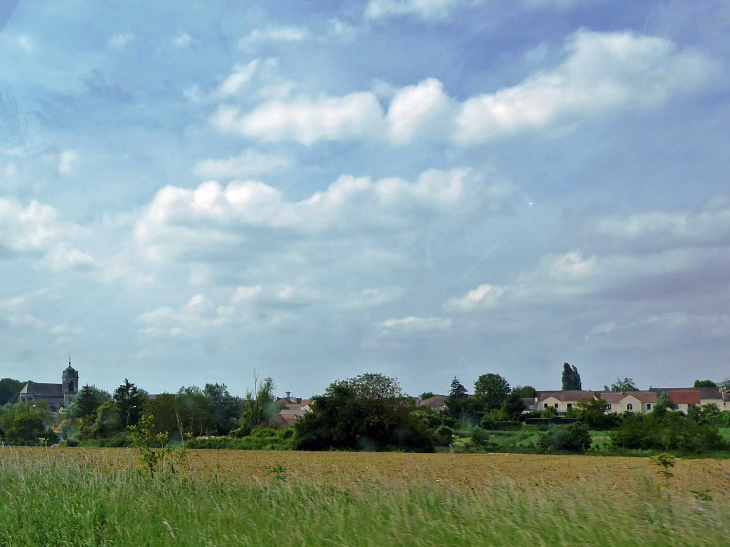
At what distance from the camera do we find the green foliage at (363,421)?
Result: 1975 inches

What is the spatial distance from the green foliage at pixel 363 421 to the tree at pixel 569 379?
82320mm

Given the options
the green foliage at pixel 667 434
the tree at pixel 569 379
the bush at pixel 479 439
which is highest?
the tree at pixel 569 379

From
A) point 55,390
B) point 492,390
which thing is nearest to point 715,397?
point 492,390

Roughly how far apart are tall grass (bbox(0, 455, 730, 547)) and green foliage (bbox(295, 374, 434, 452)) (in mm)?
39906

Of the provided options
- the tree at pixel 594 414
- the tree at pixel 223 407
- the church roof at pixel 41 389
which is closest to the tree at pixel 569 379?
the tree at pixel 594 414

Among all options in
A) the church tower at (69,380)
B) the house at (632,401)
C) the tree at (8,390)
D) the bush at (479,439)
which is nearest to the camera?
the bush at (479,439)

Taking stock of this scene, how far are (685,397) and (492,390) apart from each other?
146ft

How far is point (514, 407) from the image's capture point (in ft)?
266

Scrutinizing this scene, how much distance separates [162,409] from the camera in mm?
52719

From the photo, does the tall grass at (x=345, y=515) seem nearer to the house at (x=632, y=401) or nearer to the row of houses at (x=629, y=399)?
the row of houses at (x=629, y=399)

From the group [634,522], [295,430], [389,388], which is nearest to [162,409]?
[295,430]

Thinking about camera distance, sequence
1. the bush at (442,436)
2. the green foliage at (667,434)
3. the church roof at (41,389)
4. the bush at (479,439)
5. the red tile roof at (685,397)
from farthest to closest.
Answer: the church roof at (41,389) → the red tile roof at (685,397) → the bush at (442,436) → the bush at (479,439) → the green foliage at (667,434)

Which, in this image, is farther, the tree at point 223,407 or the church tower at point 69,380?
the church tower at point 69,380

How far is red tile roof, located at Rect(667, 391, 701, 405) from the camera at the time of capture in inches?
4329
